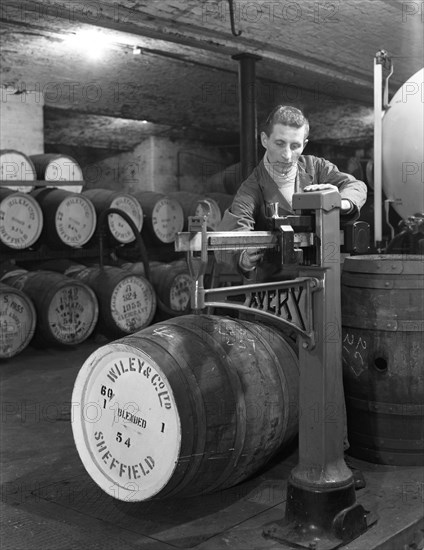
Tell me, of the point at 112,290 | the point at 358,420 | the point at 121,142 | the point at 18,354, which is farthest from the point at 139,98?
the point at 358,420

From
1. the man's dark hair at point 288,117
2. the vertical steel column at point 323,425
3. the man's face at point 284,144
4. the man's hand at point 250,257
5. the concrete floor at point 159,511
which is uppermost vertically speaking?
the man's dark hair at point 288,117

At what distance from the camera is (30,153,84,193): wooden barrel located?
7.08m

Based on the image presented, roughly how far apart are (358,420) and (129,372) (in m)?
1.21

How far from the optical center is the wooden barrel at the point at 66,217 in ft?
21.6

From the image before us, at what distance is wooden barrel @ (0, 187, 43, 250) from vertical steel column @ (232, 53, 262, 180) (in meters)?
2.31

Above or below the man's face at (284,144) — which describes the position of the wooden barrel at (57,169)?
above

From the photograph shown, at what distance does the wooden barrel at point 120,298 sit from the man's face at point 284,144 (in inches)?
145

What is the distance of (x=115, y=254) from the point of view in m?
7.47

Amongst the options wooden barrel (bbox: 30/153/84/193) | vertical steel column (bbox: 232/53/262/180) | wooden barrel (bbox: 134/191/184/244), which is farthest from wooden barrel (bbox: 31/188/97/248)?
vertical steel column (bbox: 232/53/262/180)

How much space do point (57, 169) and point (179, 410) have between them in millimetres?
5246

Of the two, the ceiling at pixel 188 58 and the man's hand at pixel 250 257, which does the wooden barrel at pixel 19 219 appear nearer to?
the ceiling at pixel 188 58

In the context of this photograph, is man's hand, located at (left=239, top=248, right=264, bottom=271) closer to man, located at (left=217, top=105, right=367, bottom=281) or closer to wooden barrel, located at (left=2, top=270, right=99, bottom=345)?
man, located at (left=217, top=105, right=367, bottom=281)

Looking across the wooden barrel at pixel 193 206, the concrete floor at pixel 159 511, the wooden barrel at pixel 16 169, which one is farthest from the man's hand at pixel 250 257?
the wooden barrel at pixel 193 206

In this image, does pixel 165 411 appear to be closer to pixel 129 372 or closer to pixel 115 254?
pixel 129 372
